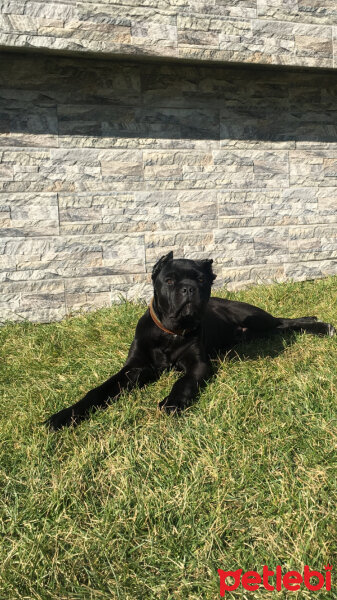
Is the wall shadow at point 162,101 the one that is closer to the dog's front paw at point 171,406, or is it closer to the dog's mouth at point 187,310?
the dog's mouth at point 187,310

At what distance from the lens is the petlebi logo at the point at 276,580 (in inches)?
74.7

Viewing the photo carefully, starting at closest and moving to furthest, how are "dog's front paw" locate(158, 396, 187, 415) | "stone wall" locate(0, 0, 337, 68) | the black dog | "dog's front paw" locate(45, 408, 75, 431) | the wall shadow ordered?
"dog's front paw" locate(45, 408, 75, 431) → "dog's front paw" locate(158, 396, 187, 415) → the black dog → "stone wall" locate(0, 0, 337, 68) → the wall shadow

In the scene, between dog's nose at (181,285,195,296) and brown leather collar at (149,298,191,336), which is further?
brown leather collar at (149,298,191,336)

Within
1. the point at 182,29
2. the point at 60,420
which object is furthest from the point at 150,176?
the point at 60,420

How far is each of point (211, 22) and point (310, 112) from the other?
6.66 feet

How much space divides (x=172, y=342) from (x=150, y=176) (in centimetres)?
321

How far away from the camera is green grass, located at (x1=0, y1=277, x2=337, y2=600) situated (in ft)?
6.66

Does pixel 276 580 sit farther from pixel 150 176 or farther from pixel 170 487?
pixel 150 176

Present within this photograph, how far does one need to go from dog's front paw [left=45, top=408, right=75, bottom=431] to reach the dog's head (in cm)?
100

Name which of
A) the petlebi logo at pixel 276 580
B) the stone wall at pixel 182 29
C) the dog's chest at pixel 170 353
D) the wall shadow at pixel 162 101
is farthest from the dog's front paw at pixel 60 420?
the stone wall at pixel 182 29

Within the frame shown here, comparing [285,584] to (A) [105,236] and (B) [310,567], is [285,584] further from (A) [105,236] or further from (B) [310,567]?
(A) [105,236]

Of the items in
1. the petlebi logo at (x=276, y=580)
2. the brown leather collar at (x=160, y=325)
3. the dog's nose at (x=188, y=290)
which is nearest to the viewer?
the petlebi logo at (x=276, y=580)

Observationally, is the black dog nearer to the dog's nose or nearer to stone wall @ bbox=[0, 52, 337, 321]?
the dog's nose

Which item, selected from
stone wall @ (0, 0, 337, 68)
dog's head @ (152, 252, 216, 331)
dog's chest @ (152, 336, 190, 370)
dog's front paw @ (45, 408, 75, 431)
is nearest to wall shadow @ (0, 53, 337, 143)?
stone wall @ (0, 0, 337, 68)
